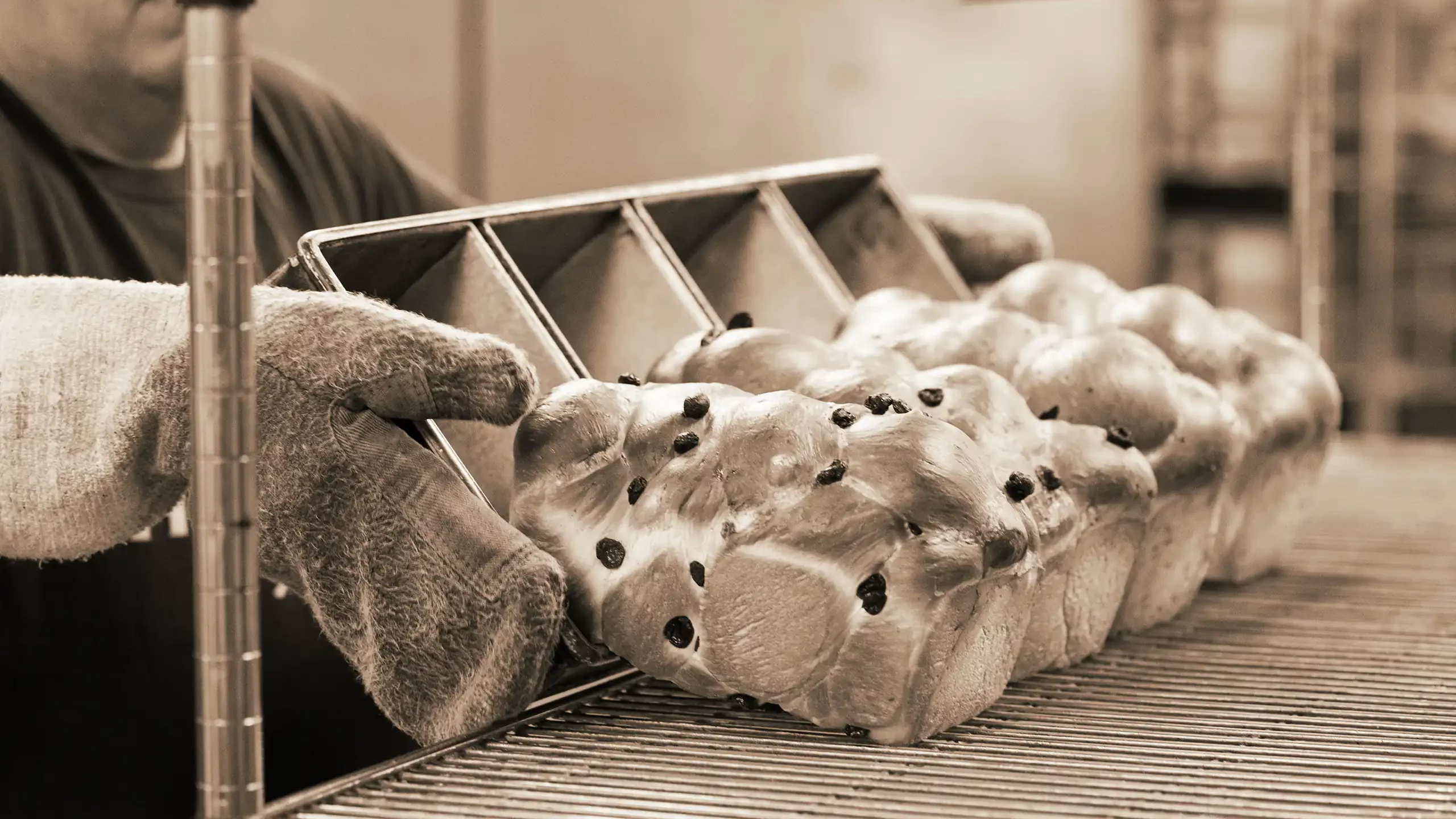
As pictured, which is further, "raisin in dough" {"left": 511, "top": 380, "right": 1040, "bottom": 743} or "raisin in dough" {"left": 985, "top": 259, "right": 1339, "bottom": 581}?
"raisin in dough" {"left": 985, "top": 259, "right": 1339, "bottom": 581}

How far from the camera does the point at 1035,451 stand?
1329 millimetres

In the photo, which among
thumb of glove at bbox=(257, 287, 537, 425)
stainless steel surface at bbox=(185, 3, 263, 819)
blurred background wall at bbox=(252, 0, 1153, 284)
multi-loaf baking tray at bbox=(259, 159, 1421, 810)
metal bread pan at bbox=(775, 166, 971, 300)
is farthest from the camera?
blurred background wall at bbox=(252, 0, 1153, 284)

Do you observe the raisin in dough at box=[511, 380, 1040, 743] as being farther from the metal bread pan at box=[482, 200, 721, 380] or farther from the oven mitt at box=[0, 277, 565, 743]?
the metal bread pan at box=[482, 200, 721, 380]

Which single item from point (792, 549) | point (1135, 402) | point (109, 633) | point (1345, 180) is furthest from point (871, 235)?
point (1345, 180)

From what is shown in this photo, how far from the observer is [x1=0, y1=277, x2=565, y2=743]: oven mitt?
1.12 m

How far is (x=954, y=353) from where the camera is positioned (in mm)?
1510

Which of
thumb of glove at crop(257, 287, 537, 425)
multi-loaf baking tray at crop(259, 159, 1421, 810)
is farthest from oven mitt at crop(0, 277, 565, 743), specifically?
multi-loaf baking tray at crop(259, 159, 1421, 810)

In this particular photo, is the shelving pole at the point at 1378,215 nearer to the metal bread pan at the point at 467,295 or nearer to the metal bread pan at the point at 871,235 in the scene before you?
the metal bread pan at the point at 871,235

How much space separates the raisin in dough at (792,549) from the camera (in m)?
1.12

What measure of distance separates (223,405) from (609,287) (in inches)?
31.2

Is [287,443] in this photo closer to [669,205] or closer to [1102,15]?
[669,205]

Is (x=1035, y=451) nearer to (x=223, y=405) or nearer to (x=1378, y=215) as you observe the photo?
(x=223, y=405)

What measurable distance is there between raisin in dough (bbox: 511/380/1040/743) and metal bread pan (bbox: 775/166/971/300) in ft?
2.47

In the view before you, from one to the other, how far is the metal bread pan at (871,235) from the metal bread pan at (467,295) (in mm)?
582
